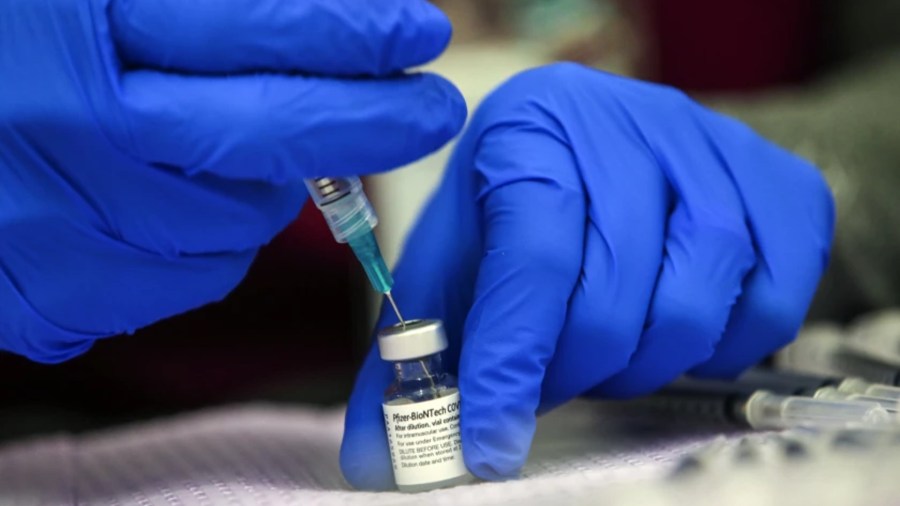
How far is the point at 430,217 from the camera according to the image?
2.15ft

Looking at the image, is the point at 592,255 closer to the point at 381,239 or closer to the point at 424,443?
the point at 424,443

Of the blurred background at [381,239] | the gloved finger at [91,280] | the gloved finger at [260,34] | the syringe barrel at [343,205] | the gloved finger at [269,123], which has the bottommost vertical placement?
the blurred background at [381,239]

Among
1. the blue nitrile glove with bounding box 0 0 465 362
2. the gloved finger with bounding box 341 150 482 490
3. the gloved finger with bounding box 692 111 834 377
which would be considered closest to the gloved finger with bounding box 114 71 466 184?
the blue nitrile glove with bounding box 0 0 465 362

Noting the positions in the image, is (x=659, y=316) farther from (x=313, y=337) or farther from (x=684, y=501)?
(x=313, y=337)

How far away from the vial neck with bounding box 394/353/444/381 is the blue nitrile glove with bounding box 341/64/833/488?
2 cm

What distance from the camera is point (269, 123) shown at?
18.7 inches

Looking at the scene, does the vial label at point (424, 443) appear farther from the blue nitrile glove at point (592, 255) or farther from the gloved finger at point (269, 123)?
the gloved finger at point (269, 123)

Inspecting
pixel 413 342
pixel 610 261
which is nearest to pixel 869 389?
pixel 610 261

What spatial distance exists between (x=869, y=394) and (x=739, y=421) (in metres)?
0.08

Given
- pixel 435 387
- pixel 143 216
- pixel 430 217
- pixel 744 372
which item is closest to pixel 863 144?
pixel 744 372

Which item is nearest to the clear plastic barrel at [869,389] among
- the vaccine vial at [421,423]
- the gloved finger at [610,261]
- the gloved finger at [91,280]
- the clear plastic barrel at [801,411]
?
the clear plastic barrel at [801,411]

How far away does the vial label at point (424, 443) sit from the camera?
0.49 metres

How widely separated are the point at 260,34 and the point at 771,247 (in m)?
0.34

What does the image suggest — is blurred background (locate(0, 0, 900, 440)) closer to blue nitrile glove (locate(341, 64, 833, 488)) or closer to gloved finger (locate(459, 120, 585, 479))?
blue nitrile glove (locate(341, 64, 833, 488))
